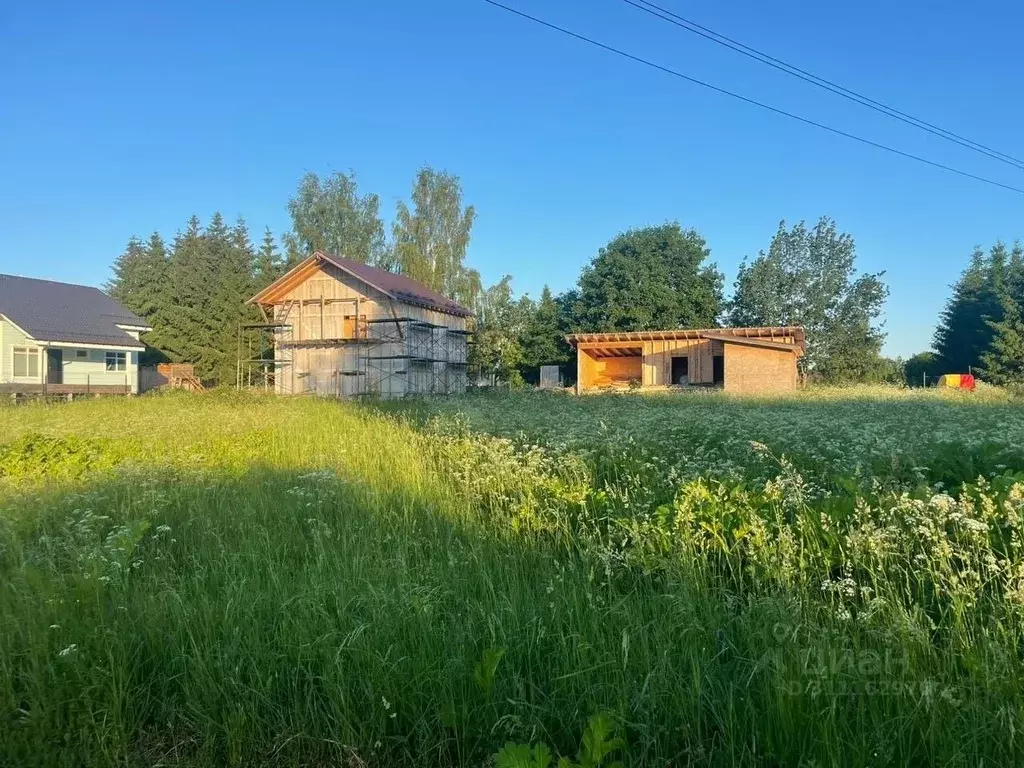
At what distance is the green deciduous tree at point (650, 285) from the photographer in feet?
132

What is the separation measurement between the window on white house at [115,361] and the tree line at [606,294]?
10.7m

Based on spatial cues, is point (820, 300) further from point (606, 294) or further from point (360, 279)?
point (360, 279)

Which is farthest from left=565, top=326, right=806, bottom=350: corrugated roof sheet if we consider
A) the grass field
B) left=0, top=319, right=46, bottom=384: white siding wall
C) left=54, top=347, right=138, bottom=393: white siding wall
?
left=0, top=319, right=46, bottom=384: white siding wall

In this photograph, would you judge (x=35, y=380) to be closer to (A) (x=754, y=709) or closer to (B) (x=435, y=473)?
(B) (x=435, y=473)

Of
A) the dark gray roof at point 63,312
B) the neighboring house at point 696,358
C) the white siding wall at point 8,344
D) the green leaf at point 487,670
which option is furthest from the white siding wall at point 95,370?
the green leaf at point 487,670

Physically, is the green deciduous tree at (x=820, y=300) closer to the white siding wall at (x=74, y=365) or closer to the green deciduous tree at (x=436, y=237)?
the green deciduous tree at (x=436, y=237)

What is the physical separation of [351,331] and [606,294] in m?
18.6

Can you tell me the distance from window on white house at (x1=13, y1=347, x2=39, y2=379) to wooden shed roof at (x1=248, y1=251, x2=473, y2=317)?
→ 31.0 ft

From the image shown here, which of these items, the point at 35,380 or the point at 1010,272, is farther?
the point at 1010,272

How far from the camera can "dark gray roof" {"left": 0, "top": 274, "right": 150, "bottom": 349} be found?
28.1 meters

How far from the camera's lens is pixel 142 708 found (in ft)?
7.14

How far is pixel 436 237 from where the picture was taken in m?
41.5

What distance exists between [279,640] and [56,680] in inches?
29.4

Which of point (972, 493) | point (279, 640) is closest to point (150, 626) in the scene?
point (279, 640)
